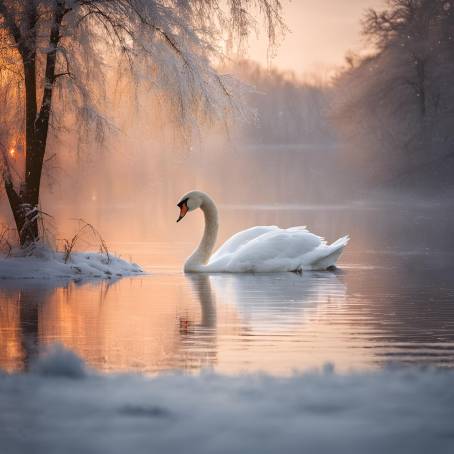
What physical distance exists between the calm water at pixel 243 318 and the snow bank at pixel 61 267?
518mm

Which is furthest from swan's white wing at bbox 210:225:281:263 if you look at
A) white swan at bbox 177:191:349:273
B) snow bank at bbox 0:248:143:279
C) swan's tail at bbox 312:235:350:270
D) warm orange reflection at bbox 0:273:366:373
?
warm orange reflection at bbox 0:273:366:373

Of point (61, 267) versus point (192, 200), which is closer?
point (61, 267)

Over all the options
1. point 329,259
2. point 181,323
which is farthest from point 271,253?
point 181,323

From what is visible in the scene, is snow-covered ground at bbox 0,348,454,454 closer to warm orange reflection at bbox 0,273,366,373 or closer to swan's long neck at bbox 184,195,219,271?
warm orange reflection at bbox 0,273,366,373

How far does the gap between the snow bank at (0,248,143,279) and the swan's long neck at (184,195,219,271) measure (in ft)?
2.63

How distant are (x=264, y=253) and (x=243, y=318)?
4803 millimetres

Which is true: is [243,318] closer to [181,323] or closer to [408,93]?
[181,323]

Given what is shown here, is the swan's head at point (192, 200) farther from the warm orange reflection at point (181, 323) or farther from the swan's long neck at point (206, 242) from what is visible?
the warm orange reflection at point (181, 323)

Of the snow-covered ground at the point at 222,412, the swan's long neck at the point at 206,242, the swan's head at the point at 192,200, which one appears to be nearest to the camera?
the snow-covered ground at the point at 222,412

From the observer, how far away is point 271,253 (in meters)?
→ 14.4

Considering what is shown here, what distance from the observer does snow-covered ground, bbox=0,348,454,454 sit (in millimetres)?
4922

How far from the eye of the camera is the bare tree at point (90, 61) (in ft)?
42.4

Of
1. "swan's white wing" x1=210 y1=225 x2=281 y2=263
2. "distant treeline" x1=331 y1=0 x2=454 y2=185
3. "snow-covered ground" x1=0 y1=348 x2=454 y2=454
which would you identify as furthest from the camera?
"distant treeline" x1=331 y1=0 x2=454 y2=185

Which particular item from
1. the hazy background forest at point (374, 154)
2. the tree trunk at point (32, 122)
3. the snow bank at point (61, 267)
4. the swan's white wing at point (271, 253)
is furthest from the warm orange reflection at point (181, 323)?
the hazy background forest at point (374, 154)
